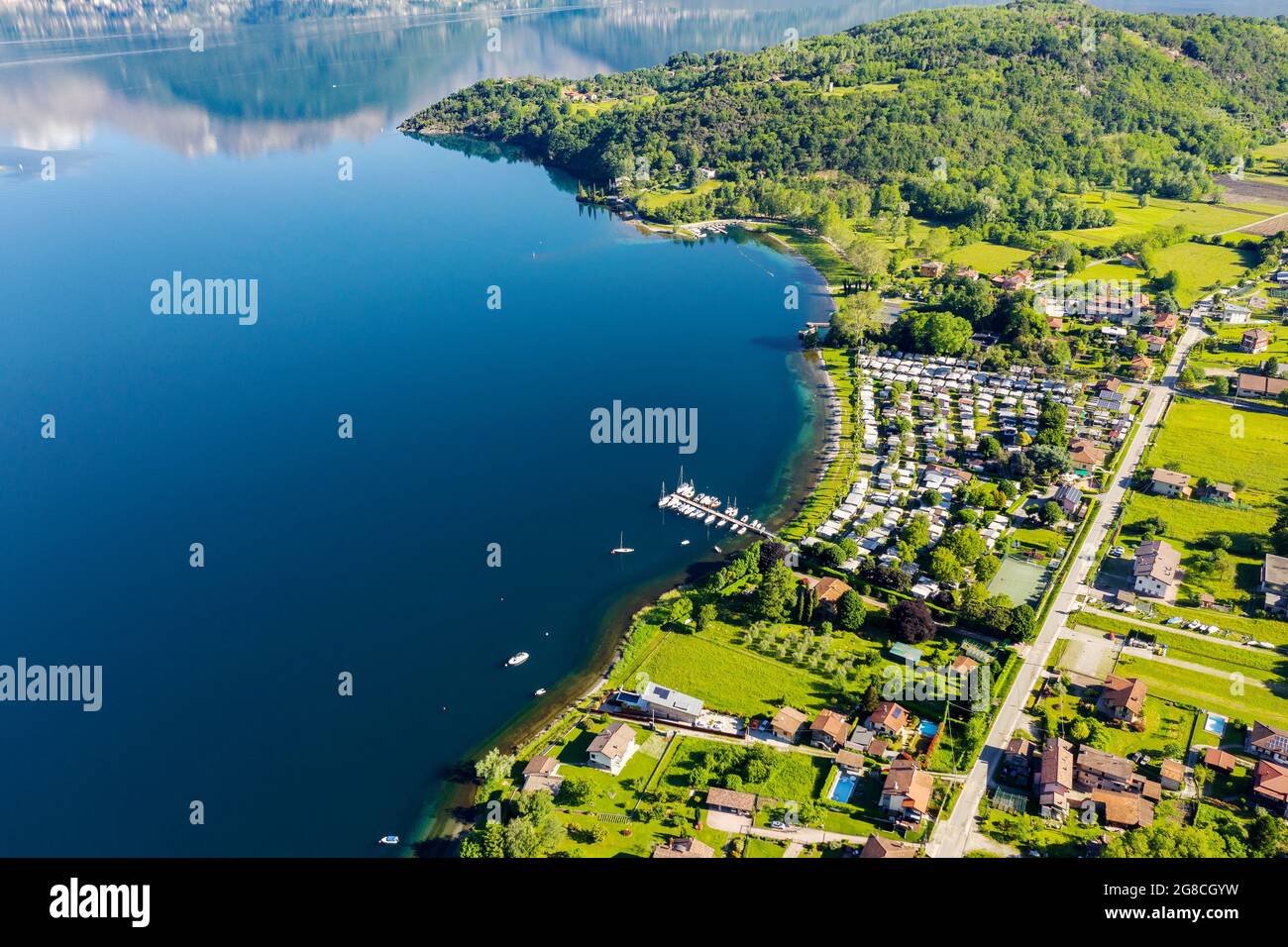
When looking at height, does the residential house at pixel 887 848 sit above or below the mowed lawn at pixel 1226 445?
below

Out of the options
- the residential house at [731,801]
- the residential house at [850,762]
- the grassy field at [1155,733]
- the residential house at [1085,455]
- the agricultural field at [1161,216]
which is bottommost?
the residential house at [731,801]

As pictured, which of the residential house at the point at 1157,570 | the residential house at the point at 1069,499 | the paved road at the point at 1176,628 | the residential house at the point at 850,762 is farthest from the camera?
the residential house at the point at 1069,499

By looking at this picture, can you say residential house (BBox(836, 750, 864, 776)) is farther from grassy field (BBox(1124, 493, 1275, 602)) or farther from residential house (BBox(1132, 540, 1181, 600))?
grassy field (BBox(1124, 493, 1275, 602))

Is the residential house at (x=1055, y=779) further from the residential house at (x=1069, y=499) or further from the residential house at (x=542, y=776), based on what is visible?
the residential house at (x=1069, y=499)

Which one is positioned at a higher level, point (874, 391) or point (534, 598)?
point (874, 391)

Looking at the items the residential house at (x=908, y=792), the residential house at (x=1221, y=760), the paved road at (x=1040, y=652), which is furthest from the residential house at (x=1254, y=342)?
the residential house at (x=908, y=792)

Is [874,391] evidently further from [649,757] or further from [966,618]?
[649,757]

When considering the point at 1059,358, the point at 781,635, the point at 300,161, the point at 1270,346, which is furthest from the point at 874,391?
the point at 300,161

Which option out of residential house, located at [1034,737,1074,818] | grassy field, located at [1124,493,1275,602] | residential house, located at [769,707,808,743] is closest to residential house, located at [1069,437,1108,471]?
grassy field, located at [1124,493,1275,602]
